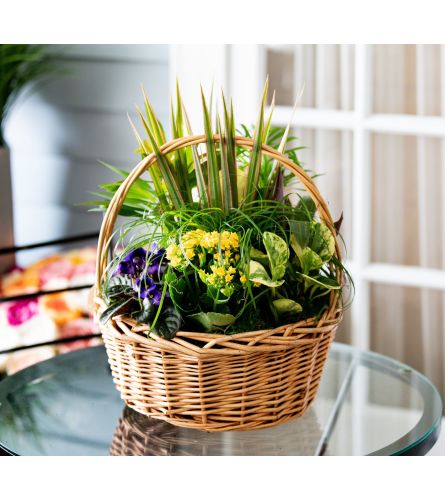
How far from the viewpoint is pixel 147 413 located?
1.15m

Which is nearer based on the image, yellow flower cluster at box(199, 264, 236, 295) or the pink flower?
yellow flower cluster at box(199, 264, 236, 295)

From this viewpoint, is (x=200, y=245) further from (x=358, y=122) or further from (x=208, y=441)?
(x=358, y=122)

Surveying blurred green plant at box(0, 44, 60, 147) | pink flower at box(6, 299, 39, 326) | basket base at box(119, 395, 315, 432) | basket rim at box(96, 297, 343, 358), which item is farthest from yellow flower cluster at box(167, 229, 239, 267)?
blurred green plant at box(0, 44, 60, 147)

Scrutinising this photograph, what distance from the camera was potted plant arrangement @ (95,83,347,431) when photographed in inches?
41.5

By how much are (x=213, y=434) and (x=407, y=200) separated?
1002 millimetres

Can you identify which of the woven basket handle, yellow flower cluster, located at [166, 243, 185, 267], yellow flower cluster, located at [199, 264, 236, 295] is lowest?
yellow flower cluster, located at [199, 264, 236, 295]

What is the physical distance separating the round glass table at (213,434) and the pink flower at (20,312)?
750 mm

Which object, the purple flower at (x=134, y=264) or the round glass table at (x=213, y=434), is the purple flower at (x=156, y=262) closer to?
the purple flower at (x=134, y=264)

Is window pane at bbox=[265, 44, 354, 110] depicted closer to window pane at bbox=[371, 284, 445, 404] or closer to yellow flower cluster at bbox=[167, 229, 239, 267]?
window pane at bbox=[371, 284, 445, 404]

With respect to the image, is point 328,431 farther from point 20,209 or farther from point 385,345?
point 20,209

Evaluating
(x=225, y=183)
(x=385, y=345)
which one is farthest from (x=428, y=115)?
(x=225, y=183)

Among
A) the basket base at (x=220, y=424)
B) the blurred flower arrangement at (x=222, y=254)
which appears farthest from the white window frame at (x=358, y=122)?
the basket base at (x=220, y=424)

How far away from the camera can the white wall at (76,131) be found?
7.86 ft
